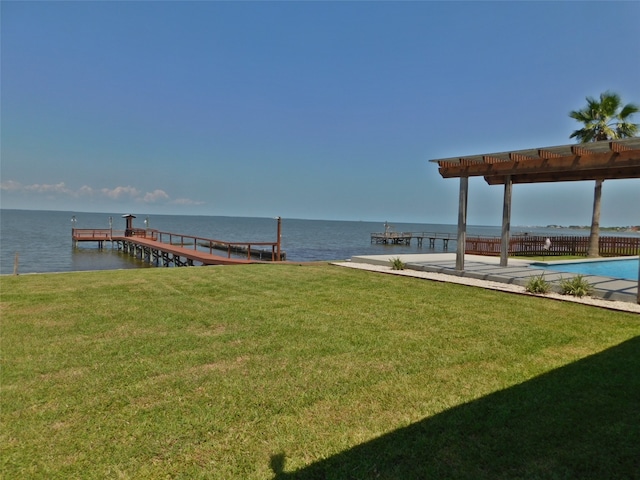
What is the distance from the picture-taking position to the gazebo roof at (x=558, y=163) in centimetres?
724

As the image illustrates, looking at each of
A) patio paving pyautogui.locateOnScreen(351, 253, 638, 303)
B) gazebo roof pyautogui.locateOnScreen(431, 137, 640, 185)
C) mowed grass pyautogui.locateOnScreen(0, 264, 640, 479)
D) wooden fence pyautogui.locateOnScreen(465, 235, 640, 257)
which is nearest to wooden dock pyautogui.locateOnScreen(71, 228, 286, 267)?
patio paving pyautogui.locateOnScreen(351, 253, 638, 303)

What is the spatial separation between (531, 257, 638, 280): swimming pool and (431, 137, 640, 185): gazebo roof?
307 cm

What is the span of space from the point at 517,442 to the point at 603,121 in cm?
2191

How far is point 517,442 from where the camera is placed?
98.1 inches

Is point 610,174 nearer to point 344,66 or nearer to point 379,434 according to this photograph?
point 379,434

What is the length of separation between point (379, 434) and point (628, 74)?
19155 millimetres

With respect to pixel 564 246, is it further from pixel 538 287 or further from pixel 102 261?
pixel 102 261

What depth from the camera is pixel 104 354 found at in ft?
13.5

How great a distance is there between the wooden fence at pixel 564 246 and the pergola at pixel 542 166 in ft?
25.7

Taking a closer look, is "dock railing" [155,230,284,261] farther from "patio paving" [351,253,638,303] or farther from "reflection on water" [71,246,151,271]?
"patio paving" [351,253,638,303]

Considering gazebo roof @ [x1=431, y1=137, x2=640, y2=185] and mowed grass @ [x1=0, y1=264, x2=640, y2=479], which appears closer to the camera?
mowed grass @ [x1=0, y1=264, x2=640, y2=479]

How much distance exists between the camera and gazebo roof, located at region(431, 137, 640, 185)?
7.24 m

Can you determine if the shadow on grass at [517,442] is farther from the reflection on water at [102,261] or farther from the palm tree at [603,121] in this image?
the reflection on water at [102,261]

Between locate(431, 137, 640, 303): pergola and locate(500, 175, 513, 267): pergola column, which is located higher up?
locate(431, 137, 640, 303): pergola
